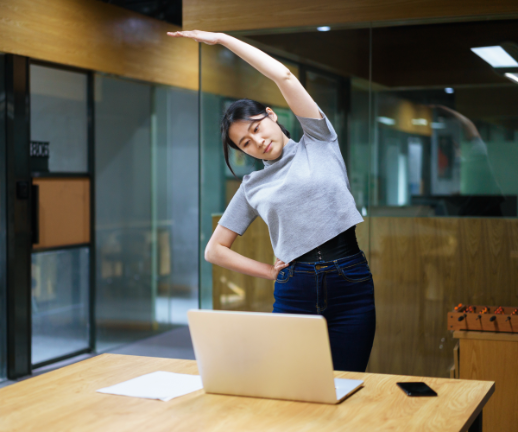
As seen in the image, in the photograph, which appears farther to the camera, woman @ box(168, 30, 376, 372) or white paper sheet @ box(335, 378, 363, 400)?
woman @ box(168, 30, 376, 372)

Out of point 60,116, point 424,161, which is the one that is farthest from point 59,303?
point 424,161

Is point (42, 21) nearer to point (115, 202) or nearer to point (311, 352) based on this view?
point (115, 202)

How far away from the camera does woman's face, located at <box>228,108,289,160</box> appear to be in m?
1.92

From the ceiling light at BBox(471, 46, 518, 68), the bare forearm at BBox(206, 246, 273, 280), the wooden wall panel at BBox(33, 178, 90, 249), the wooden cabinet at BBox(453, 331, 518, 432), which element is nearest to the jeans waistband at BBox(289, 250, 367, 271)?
the bare forearm at BBox(206, 246, 273, 280)

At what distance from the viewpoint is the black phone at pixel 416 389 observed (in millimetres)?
1442

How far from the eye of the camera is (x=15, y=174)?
4328 millimetres

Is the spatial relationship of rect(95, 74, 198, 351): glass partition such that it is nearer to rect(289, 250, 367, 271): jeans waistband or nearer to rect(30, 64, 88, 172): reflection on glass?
rect(30, 64, 88, 172): reflection on glass

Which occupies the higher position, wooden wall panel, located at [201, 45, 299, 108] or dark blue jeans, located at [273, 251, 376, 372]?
wooden wall panel, located at [201, 45, 299, 108]

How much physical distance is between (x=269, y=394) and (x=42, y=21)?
152 inches

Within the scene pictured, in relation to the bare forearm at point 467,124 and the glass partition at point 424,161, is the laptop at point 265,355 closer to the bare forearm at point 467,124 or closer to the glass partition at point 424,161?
the glass partition at point 424,161

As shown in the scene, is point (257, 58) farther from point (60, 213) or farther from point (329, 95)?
point (60, 213)

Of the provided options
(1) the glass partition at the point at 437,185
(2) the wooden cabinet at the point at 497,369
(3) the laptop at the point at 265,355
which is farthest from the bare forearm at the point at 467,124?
(3) the laptop at the point at 265,355

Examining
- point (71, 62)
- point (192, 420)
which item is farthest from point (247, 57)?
point (71, 62)

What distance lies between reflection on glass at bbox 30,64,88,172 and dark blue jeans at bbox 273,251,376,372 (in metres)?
3.21
